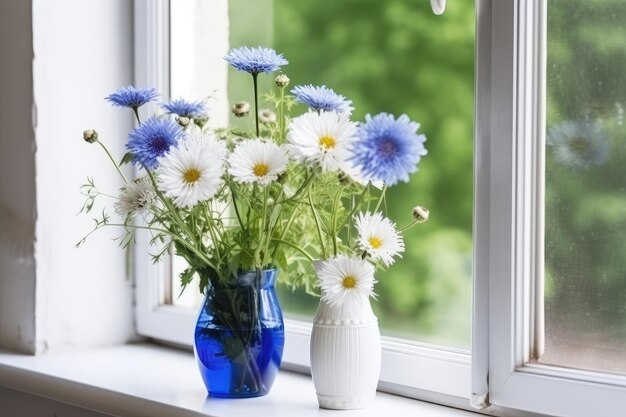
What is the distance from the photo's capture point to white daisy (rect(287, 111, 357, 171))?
3.22 feet

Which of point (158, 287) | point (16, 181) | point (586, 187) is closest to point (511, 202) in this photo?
point (586, 187)

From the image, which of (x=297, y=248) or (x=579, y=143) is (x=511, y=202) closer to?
(x=579, y=143)

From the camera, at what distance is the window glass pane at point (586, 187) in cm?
96

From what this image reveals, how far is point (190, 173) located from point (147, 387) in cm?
38

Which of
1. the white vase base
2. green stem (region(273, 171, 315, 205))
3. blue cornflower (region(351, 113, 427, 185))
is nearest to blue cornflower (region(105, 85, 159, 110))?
green stem (region(273, 171, 315, 205))

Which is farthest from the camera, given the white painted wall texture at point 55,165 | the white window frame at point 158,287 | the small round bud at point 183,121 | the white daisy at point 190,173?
the white painted wall texture at point 55,165

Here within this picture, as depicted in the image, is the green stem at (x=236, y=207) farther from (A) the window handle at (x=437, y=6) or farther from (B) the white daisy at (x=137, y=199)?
(A) the window handle at (x=437, y=6)

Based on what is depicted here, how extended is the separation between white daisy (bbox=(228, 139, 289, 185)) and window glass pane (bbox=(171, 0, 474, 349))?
265 millimetres

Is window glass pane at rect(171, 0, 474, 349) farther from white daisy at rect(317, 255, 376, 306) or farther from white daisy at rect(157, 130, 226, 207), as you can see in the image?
white daisy at rect(157, 130, 226, 207)

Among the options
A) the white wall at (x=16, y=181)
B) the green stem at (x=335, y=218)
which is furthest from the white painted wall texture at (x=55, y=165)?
the green stem at (x=335, y=218)

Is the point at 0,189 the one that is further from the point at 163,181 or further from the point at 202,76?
the point at 163,181

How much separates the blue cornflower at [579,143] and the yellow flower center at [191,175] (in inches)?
15.5

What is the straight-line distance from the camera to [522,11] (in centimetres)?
101

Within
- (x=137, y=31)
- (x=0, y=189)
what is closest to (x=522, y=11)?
(x=137, y=31)
